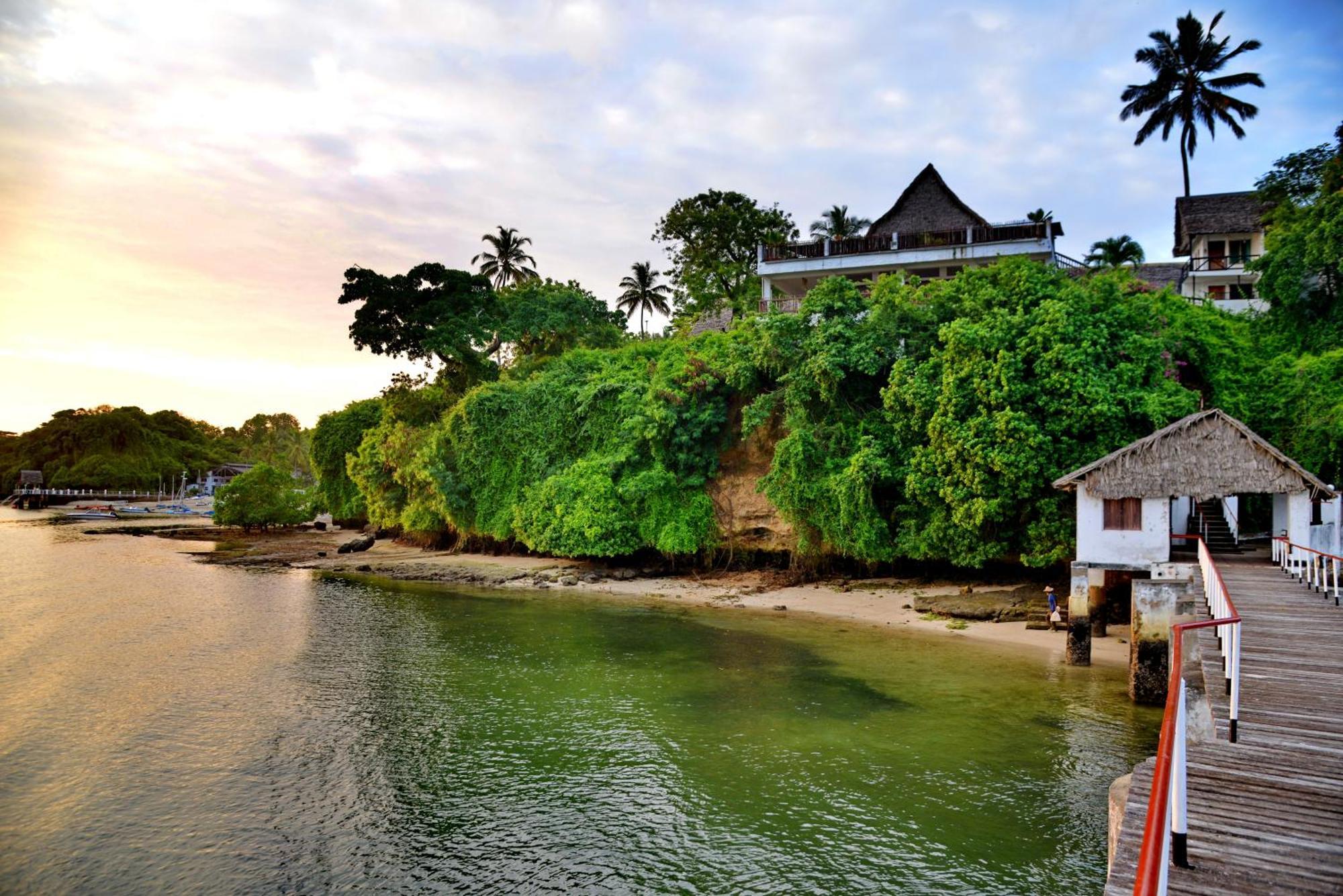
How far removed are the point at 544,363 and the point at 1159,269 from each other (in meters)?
37.0

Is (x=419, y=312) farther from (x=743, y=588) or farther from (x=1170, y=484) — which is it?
(x=1170, y=484)

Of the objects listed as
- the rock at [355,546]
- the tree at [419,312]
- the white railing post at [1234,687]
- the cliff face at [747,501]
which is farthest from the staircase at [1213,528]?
the rock at [355,546]

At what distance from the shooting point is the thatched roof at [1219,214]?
43.6 meters

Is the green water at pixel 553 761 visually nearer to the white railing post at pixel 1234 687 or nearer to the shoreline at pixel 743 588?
the shoreline at pixel 743 588

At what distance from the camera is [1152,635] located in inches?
714

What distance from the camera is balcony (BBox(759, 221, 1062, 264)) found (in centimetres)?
3759

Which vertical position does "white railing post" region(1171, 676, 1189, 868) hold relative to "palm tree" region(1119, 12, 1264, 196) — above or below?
below

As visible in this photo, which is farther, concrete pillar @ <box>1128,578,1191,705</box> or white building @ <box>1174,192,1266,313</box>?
white building @ <box>1174,192,1266,313</box>

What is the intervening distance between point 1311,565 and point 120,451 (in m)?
134

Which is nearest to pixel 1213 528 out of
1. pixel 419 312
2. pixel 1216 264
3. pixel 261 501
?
pixel 1216 264

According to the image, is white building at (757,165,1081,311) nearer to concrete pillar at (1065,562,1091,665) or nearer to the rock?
concrete pillar at (1065,562,1091,665)

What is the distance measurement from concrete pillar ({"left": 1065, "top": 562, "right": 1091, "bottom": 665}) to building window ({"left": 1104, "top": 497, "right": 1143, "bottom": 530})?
150 centimetres

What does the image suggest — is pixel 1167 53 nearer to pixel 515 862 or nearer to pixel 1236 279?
pixel 1236 279

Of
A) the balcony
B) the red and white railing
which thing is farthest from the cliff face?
the red and white railing
